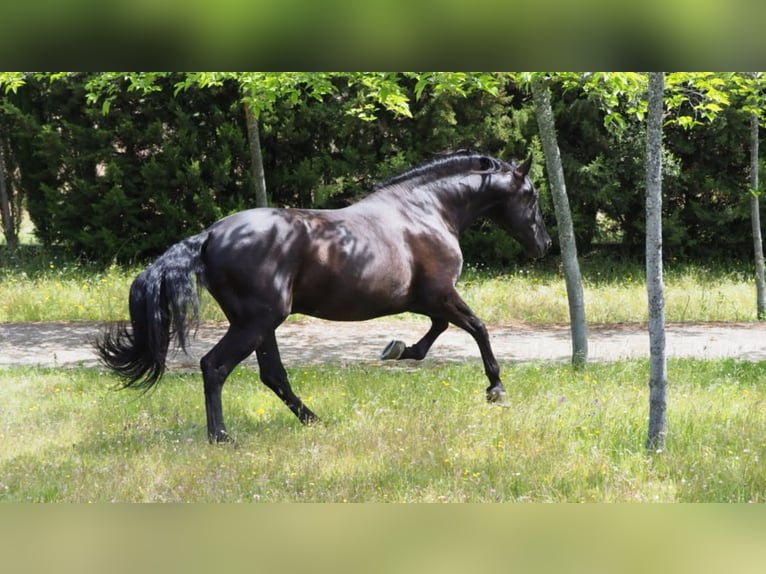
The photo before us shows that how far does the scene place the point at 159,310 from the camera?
546 cm

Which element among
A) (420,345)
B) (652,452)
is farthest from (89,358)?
(652,452)

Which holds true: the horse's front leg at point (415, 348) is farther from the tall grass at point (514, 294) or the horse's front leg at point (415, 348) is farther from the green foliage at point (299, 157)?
the green foliage at point (299, 157)

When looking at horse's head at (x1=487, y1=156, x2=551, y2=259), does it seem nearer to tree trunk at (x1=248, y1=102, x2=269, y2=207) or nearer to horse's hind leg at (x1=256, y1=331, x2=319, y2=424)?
horse's hind leg at (x1=256, y1=331, x2=319, y2=424)

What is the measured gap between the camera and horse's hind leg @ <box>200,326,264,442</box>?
5.67 m

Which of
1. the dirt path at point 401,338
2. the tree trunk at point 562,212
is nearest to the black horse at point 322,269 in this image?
the tree trunk at point 562,212

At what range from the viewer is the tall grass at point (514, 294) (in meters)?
11.7

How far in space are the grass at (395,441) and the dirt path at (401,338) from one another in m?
1.29

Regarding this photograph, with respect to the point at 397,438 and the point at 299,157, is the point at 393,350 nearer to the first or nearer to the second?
the point at 397,438

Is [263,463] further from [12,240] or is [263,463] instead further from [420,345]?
[12,240]

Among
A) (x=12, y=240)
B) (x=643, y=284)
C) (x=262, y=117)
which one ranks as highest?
(x=262, y=117)

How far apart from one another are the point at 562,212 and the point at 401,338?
3216 millimetres

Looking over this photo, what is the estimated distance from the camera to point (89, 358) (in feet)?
30.1

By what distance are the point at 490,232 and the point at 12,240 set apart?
10.1 metres

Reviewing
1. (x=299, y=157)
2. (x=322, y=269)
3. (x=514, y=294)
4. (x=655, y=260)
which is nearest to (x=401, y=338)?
(x=514, y=294)
